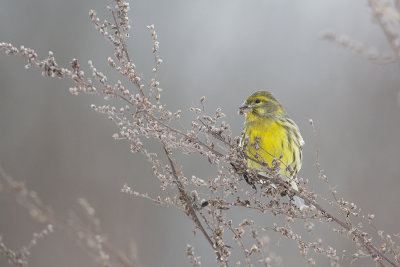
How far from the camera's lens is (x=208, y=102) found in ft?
26.6

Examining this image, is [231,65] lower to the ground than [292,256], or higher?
higher

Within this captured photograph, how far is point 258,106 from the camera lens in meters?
3.64

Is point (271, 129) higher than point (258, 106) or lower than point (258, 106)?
lower

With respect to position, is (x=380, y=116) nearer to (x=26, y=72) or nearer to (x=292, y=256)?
(x=292, y=256)

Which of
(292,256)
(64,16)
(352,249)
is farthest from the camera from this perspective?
(64,16)

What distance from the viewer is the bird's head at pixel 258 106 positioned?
3625 millimetres

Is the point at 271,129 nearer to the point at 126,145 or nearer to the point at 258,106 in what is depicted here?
the point at 258,106

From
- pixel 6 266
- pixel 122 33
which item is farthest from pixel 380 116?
pixel 122 33

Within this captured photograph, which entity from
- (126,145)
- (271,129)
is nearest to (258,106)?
(271,129)

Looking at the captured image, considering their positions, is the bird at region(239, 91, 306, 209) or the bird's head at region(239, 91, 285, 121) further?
the bird's head at region(239, 91, 285, 121)

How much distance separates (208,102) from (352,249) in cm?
332

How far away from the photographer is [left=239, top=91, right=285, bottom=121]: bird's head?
3625 mm

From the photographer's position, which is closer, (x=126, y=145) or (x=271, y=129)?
(x=271, y=129)

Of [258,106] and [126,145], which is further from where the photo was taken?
[126,145]
